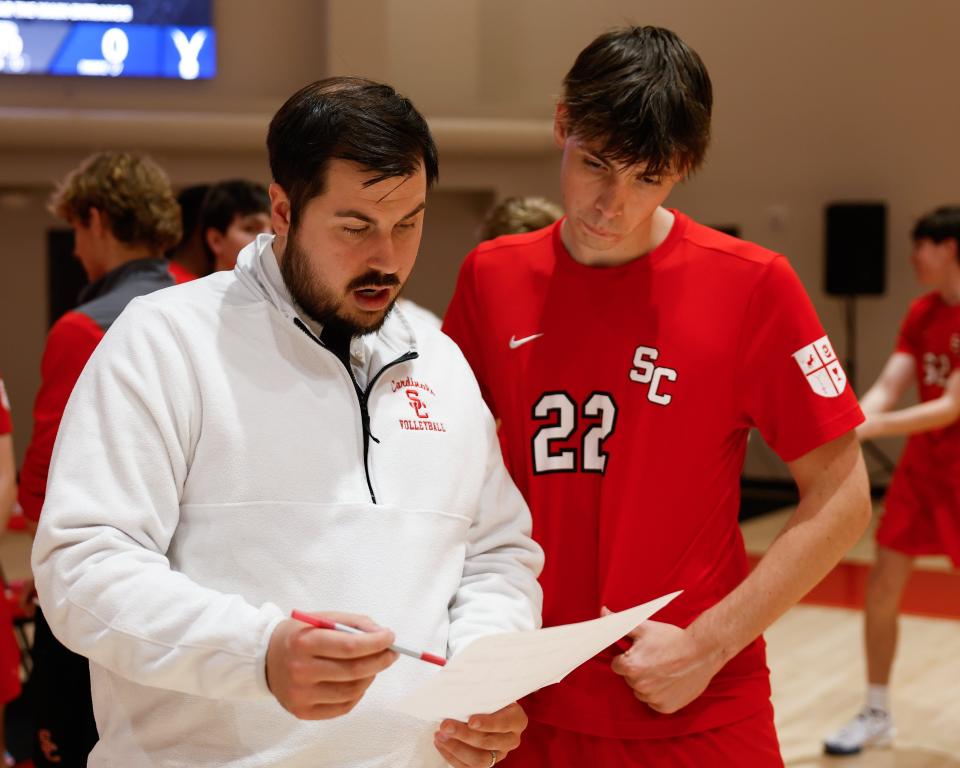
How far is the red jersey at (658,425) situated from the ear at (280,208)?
1.77 ft

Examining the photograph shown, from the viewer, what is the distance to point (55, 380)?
3.01 m

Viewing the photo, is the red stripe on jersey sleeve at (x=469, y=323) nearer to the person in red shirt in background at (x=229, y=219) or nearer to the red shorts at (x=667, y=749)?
the red shorts at (x=667, y=749)

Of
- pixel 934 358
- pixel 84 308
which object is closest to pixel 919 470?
pixel 934 358

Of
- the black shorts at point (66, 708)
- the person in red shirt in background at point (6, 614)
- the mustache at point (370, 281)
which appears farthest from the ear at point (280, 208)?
the person in red shirt in background at point (6, 614)

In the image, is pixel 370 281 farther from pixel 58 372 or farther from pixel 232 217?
pixel 232 217

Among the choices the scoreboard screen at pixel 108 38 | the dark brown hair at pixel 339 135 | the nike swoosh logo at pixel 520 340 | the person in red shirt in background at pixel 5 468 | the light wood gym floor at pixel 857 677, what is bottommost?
the light wood gym floor at pixel 857 677

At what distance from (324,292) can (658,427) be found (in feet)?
2.08

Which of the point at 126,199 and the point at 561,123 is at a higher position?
the point at 561,123

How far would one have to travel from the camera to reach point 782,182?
36.7 feet

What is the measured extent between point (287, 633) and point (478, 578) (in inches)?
17.0

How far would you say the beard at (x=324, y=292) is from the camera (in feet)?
5.27

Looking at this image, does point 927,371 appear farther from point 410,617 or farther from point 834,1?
point 834,1

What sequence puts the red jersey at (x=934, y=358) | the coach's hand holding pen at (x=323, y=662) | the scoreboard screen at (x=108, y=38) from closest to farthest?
the coach's hand holding pen at (x=323, y=662) → the red jersey at (x=934, y=358) → the scoreboard screen at (x=108, y=38)

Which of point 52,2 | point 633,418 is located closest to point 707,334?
point 633,418
